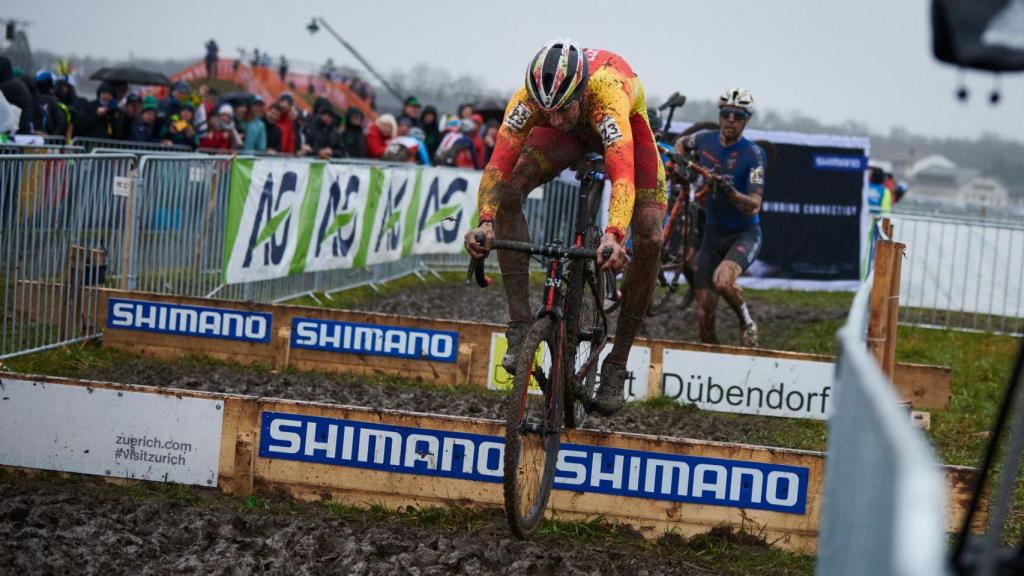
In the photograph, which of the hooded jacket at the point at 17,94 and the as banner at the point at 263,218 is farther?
the hooded jacket at the point at 17,94

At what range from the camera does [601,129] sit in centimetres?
630

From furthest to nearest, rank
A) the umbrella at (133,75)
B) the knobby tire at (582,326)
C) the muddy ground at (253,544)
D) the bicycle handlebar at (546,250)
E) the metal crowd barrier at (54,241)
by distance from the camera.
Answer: the umbrella at (133,75) → the metal crowd barrier at (54,241) → the knobby tire at (582,326) → the bicycle handlebar at (546,250) → the muddy ground at (253,544)

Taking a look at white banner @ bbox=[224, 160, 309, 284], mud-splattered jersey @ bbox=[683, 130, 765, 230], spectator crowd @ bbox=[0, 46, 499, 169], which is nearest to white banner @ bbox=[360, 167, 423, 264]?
spectator crowd @ bbox=[0, 46, 499, 169]

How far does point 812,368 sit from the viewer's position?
9430 millimetres

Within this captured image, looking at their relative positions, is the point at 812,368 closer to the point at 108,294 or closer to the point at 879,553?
the point at 108,294

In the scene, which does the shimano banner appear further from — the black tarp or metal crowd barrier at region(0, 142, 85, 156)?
the black tarp

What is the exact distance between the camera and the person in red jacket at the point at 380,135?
19734mm

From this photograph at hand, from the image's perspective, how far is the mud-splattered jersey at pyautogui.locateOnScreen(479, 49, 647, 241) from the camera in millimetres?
6125

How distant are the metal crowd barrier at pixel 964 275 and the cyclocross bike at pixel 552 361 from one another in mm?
11748

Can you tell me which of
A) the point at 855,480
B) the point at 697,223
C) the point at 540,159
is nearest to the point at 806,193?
the point at 697,223

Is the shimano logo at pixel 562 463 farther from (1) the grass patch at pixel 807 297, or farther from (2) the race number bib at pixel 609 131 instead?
(1) the grass patch at pixel 807 297

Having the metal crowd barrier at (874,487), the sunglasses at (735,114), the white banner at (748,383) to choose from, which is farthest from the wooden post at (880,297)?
the sunglasses at (735,114)

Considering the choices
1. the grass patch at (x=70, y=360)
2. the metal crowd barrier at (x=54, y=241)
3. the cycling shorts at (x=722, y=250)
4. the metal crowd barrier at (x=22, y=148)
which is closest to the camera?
the grass patch at (x=70, y=360)

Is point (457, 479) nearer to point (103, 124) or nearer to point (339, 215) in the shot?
point (339, 215)
